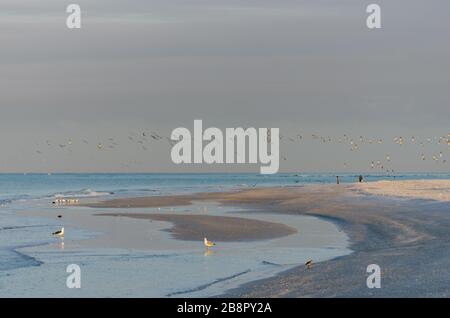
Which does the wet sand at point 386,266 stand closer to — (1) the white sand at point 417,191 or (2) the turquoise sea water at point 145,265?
(2) the turquoise sea water at point 145,265

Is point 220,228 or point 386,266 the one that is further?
point 220,228

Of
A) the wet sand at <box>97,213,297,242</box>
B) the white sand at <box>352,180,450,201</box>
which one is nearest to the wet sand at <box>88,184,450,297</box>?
the wet sand at <box>97,213,297,242</box>

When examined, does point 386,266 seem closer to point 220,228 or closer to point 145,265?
point 145,265

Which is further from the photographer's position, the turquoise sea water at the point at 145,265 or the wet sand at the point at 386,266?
the turquoise sea water at the point at 145,265

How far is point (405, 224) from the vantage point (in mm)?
34938

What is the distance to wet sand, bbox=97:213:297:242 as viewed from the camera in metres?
34.4

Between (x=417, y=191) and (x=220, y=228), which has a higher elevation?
(x=417, y=191)

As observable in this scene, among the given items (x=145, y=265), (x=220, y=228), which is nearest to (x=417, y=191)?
(x=220, y=228)

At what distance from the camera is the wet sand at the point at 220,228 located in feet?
113

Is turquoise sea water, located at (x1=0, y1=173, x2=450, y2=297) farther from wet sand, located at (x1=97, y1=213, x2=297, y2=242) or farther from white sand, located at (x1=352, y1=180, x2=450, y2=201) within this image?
white sand, located at (x1=352, y1=180, x2=450, y2=201)

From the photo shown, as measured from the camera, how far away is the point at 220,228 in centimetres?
3900

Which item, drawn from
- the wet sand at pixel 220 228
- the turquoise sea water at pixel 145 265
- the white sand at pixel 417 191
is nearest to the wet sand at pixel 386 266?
the turquoise sea water at pixel 145 265
